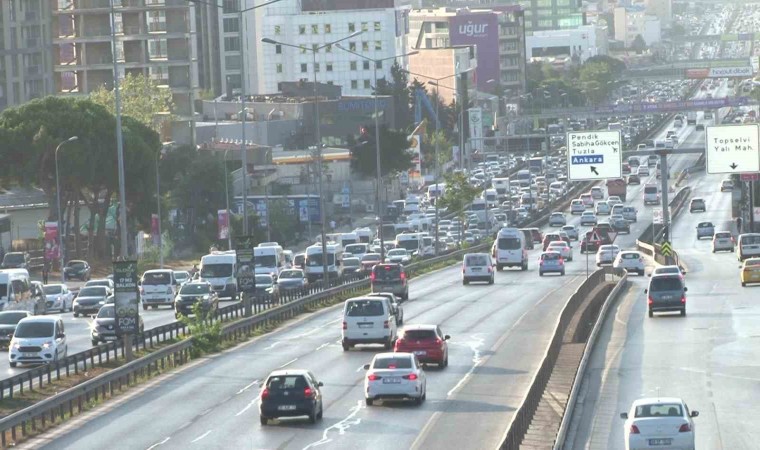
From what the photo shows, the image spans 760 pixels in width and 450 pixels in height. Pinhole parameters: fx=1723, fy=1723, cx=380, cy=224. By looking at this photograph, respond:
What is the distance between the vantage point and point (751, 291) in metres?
74.4

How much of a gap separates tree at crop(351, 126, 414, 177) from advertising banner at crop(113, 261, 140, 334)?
349ft

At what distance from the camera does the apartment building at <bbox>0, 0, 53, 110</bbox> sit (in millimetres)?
148500

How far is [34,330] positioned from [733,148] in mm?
41293

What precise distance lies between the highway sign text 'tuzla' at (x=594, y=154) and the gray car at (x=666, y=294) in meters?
15.1

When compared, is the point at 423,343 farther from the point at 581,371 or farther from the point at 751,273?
the point at 751,273

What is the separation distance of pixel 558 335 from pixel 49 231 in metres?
50.9

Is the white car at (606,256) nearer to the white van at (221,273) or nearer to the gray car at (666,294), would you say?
the white van at (221,273)

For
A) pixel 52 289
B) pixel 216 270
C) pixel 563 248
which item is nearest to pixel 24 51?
pixel 563 248

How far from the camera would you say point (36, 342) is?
47.0 m

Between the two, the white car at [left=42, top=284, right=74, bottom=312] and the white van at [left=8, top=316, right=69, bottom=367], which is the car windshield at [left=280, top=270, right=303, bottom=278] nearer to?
the white car at [left=42, top=284, right=74, bottom=312]

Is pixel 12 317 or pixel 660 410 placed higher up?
pixel 660 410

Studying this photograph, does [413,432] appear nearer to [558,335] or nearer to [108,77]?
[558,335]

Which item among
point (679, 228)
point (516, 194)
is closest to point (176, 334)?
point (679, 228)

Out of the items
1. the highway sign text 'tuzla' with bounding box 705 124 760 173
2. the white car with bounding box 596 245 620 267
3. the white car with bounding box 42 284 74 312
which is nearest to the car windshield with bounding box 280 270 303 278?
the white car with bounding box 42 284 74 312
